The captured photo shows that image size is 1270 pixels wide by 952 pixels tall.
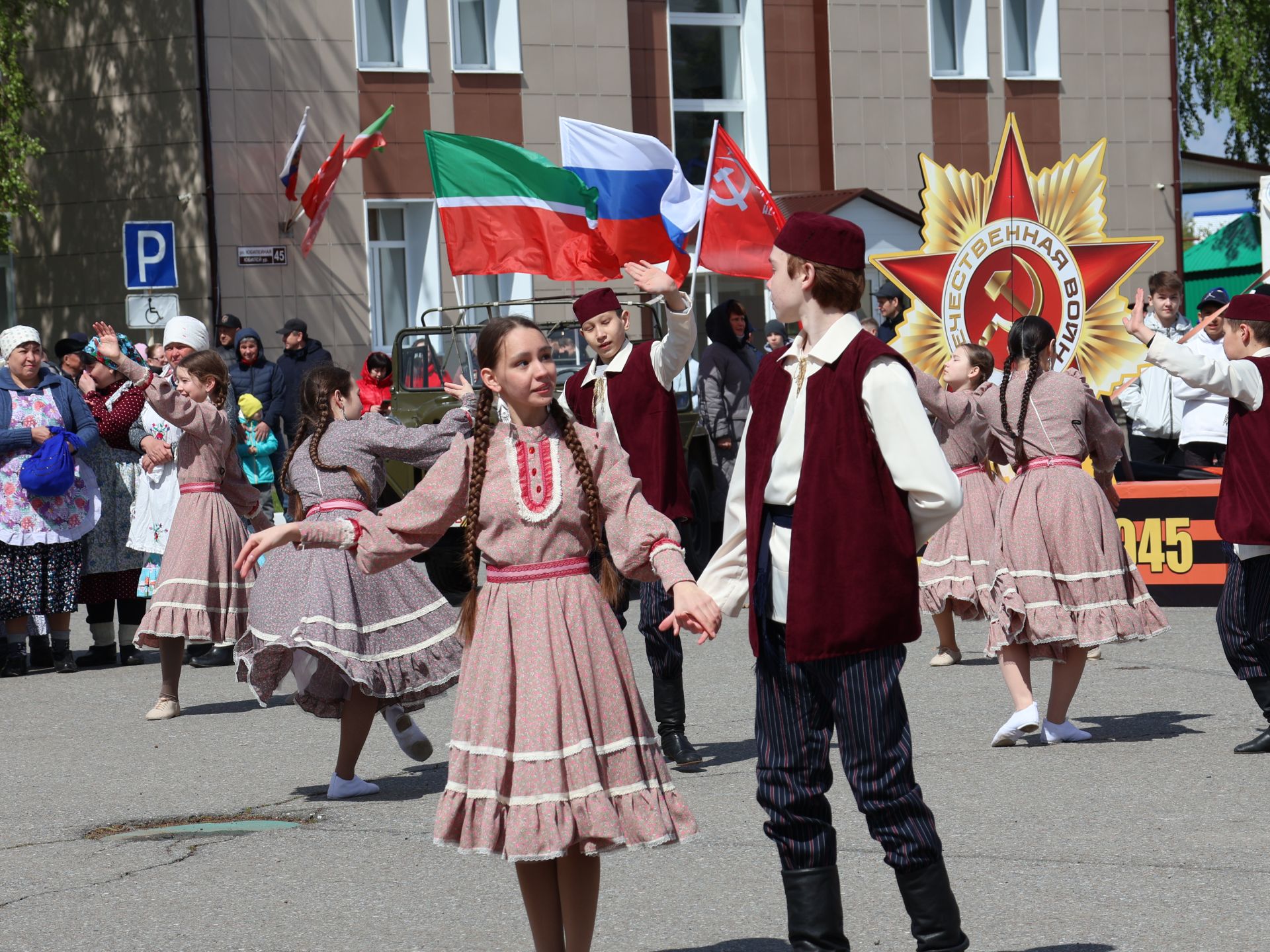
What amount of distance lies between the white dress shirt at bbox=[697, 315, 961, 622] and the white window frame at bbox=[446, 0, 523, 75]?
66.4ft

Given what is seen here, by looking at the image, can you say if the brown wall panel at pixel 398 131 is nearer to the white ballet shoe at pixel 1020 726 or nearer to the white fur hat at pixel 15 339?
the white fur hat at pixel 15 339

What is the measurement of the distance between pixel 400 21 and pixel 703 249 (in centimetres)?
1106

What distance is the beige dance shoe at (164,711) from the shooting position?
951 centimetres

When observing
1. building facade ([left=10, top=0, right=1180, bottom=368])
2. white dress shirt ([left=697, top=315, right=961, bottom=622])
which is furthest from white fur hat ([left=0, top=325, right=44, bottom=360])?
building facade ([left=10, top=0, right=1180, bottom=368])

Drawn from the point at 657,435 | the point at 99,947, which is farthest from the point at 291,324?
the point at 99,947

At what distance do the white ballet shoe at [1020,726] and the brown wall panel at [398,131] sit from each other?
16810 mm

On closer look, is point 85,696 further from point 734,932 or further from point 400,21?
point 400,21

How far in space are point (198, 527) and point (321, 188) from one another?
13385 mm

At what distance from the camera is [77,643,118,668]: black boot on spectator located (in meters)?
11.8

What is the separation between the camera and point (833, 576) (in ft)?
14.6

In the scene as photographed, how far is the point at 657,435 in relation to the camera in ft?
25.2

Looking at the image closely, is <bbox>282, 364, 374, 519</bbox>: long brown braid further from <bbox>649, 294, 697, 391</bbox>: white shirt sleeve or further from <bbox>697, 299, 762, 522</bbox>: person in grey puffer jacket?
<bbox>697, 299, 762, 522</bbox>: person in grey puffer jacket

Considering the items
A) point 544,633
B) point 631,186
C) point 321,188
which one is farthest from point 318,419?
point 321,188

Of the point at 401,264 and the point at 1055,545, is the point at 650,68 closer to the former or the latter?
Answer: the point at 401,264
